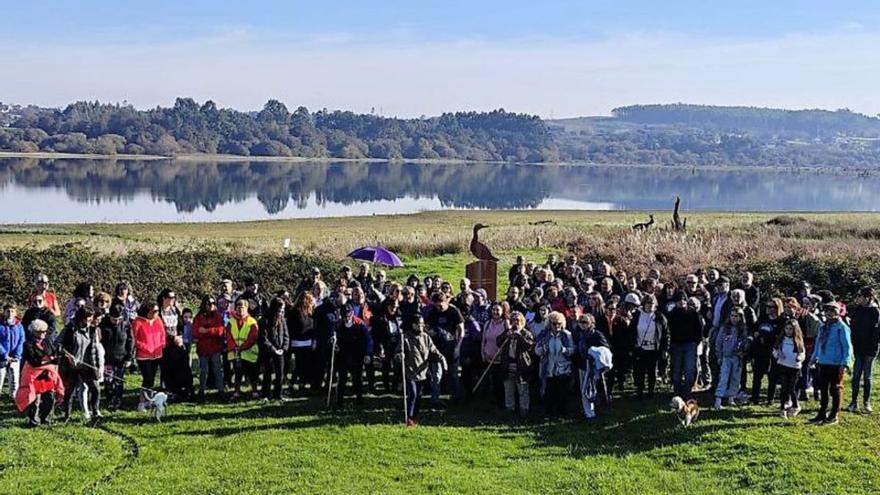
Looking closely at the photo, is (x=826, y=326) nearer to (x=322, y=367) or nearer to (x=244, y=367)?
(x=322, y=367)

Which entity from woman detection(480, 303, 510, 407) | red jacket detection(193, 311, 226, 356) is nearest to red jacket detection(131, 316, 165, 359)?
red jacket detection(193, 311, 226, 356)

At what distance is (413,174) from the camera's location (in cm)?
14462

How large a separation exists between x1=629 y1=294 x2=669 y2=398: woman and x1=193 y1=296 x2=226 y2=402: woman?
5.96 metres

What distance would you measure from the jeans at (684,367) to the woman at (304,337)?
5.25m

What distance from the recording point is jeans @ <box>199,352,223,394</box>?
1288cm

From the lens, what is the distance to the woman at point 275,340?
1274cm

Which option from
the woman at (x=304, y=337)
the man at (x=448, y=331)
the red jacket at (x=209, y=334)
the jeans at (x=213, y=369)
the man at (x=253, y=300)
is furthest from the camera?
the man at (x=253, y=300)

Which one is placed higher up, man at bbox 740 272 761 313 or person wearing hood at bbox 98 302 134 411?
man at bbox 740 272 761 313

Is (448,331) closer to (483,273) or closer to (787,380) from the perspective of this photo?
(787,380)

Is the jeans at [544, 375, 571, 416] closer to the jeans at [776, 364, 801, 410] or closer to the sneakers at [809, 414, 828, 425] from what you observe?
the jeans at [776, 364, 801, 410]

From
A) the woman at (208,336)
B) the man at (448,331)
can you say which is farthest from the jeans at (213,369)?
the man at (448,331)

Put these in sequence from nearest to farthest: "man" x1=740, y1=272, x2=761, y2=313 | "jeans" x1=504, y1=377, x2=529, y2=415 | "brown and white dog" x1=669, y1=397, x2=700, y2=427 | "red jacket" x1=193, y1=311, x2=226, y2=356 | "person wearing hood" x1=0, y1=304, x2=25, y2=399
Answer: "brown and white dog" x1=669, y1=397, x2=700, y2=427, "person wearing hood" x1=0, y1=304, x2=25, y2=399, "jeans" x1=504, y1=377, x2=529, y2=415, "red jacket" x1=193, y1=311, x2=226, y2=356, "man" x1=740, y1=272, x2=761, y2=313

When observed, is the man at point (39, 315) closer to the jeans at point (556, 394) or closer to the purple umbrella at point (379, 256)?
the purple umbrella at point (379, 256)

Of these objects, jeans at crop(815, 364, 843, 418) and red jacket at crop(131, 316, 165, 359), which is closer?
jeans at crop(815, 364, 843, 418)
